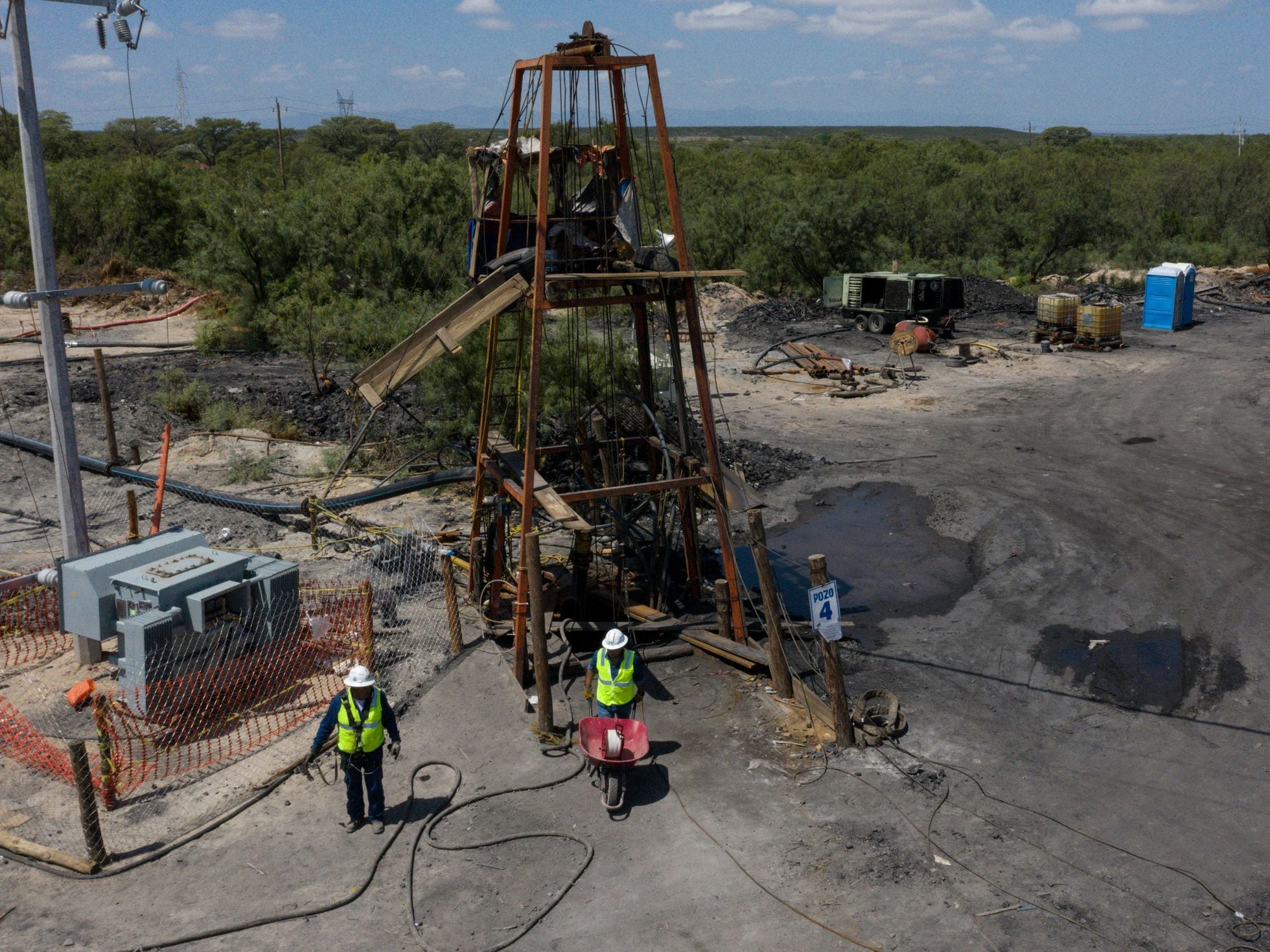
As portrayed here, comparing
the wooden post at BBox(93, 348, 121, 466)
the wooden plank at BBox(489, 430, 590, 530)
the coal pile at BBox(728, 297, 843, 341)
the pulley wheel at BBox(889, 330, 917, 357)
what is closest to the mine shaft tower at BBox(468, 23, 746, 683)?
the wooden plank at BBox(489, 430, 590, 530)

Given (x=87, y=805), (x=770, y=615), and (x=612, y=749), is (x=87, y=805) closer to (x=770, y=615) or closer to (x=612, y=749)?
(x=612, y=749)

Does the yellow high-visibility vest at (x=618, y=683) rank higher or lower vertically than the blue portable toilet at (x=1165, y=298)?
lower

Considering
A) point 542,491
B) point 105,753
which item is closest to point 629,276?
point 542,491

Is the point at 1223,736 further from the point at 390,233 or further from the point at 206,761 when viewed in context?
the point at 390,233

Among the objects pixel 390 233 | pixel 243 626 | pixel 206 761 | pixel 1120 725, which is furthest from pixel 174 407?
pixel 1120 725

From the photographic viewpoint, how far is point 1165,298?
37000 mm

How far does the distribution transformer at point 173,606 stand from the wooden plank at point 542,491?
2.76 meters

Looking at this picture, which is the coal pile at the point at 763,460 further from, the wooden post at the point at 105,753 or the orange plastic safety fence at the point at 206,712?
the wooden post at the point at 105,753

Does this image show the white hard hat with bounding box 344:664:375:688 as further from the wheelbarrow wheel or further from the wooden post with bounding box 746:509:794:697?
the wooden post with bounding box 746:509:794:697

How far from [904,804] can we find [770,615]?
2.61 meters

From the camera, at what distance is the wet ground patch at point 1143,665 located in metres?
11.5

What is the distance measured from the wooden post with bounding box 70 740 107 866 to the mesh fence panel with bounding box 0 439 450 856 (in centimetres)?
29

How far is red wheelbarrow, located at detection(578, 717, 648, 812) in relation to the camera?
884cm

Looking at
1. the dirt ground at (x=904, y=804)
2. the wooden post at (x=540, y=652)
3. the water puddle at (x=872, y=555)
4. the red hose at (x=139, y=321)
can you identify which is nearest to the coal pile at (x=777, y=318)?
the water puddle at (x=872, y=555)
